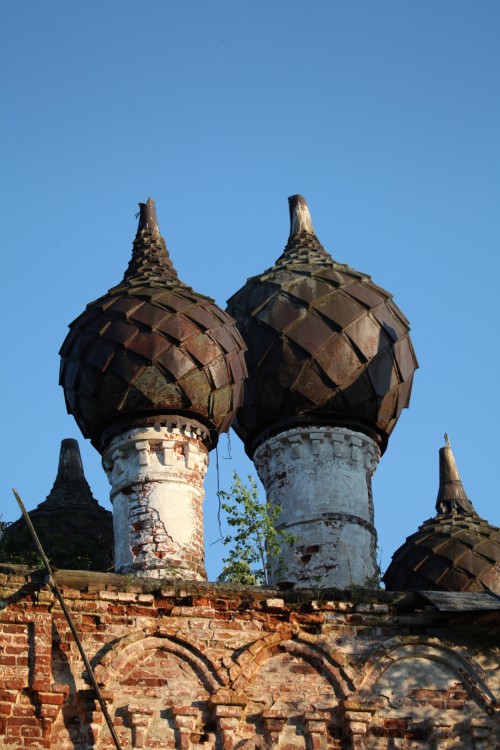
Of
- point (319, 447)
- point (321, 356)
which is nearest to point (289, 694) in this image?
point (319, 447)

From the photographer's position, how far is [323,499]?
1773 cm

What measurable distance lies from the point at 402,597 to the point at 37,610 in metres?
2.98

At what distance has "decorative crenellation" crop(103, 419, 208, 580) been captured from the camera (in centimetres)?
1603

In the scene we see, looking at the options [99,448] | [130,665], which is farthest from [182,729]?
[99,448]

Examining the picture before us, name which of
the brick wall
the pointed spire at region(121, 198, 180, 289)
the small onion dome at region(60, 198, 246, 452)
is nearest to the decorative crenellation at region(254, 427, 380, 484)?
the small onion dome at region(60, 198, 246, 452)

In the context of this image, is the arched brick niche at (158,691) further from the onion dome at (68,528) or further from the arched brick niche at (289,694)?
the onion dome at (68,528)

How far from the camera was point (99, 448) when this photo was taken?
56.1ft

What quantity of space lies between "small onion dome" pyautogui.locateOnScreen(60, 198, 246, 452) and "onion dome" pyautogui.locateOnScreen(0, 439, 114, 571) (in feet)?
5.27

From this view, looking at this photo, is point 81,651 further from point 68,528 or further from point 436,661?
point 68,528

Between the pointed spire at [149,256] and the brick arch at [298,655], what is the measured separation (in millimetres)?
4225

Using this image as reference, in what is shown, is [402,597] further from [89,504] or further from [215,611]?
[89,504]

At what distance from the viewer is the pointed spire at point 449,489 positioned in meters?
19.4

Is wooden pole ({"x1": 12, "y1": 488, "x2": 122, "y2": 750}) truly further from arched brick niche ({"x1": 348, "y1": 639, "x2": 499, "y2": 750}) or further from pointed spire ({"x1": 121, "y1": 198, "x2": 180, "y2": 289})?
pointed spire ({"x1": 121, "y1": 198, "x2": 180, "y2": 289})

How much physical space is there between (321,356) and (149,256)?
1.94 metres
